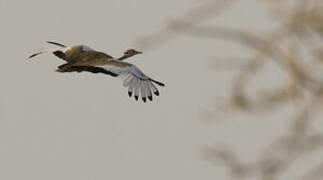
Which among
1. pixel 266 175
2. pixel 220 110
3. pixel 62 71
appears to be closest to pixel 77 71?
pixel 62 71

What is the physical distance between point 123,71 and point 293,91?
5.84ft

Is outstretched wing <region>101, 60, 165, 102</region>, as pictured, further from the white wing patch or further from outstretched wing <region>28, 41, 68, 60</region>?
outstretched wing <region>28, 41, 68, 60</region>

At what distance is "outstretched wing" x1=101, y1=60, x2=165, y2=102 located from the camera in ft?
14.2

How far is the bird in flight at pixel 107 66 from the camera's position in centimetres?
406

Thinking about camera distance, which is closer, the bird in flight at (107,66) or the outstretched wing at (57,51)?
the bird in flight at (107,66)

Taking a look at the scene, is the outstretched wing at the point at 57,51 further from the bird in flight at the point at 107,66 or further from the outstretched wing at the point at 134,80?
the outstretched wing at the point at 134,80

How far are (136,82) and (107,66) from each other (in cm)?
44

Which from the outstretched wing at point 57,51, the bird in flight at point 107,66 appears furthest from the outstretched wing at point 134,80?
the outstretched wing at point 57,51

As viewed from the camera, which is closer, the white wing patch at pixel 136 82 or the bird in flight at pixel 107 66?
the bird in flight at pixel 107 66

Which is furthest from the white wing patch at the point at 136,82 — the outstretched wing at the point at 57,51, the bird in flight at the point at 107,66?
the outstretched wing at the point at 57,51

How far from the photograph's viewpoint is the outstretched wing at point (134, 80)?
4319mm

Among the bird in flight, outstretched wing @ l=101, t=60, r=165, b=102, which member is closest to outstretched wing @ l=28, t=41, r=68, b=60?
the bird in flight

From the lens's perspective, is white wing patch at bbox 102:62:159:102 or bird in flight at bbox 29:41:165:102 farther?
white wing patch at bbox 102:62:159:102

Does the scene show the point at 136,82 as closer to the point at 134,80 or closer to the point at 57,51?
the point at 134,80
